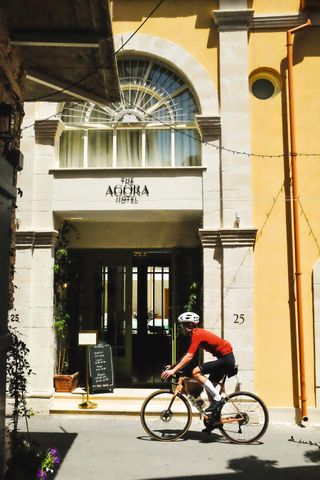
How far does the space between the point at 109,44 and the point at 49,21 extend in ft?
2.12

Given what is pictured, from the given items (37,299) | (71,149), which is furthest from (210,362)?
(71,149)

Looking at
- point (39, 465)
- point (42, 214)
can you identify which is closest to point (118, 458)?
point (39, 465)

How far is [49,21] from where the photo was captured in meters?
5.10

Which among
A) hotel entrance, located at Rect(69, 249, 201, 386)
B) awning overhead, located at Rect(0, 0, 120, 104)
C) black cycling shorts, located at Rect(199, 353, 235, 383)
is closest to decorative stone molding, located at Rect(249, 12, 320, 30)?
awning overhead, located at Rect(0, 0, 120, 104)

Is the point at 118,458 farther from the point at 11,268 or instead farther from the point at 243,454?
the point at 11,268

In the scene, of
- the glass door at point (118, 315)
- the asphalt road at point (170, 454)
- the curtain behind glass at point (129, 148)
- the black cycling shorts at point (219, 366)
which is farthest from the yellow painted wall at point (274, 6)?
the asphalt road at point (170, 454)

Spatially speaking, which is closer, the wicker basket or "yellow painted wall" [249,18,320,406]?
"yellow painted wall" [249,18,320,406]

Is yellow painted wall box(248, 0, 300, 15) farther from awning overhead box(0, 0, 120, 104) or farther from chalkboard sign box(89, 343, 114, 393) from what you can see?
chalkboard sign box(89, 343, 114, 393)

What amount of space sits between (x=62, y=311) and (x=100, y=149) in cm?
344

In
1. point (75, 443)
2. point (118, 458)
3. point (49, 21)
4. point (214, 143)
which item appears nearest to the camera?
point (49, 21)

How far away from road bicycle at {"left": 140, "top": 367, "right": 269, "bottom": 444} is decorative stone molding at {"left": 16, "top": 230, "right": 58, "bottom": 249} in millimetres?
3696

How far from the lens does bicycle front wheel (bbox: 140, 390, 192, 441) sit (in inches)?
286

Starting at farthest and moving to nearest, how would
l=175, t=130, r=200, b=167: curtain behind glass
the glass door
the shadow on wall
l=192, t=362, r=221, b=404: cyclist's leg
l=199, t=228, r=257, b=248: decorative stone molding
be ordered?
the glass door < l=175, t=130, r=200, b=167: curtain behind glass < l=199, t=228, r=257, b=248: decorative stone molding < l=192, t=362, r=221, b=404: cyclist's leg < the shadow on wall

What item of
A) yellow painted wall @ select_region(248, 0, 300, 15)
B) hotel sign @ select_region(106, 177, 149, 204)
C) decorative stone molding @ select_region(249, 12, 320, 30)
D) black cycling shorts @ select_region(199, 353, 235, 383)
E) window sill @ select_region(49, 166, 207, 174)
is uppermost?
yellow painted wall @ select_region(248, 0, 300, 15)
